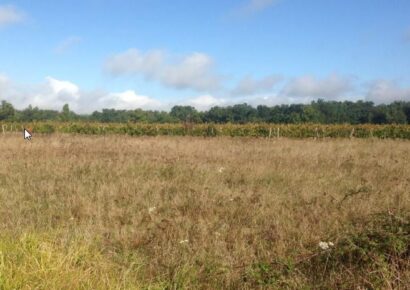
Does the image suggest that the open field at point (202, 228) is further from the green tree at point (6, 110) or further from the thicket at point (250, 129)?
the green tree at point (6, 110)

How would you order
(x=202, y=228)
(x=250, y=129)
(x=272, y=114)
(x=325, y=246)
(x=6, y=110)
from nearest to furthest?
(x=325, y=246), (x=202, y=228), (x=250, y=129), (x=6, y=110), (x=272, y=114)

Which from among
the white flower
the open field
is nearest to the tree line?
the open field

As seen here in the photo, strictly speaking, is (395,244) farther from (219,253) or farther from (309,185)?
(309,185)

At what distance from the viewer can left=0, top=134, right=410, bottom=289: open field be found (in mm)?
3543

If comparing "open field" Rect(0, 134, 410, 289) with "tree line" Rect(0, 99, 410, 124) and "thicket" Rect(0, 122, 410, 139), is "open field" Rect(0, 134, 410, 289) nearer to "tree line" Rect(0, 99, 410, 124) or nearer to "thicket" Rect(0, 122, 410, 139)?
"thicket" Rect(0, 122, 410, 139)

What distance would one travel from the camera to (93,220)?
5.73 m

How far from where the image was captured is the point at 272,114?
3337 inches

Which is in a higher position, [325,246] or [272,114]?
[272,114]

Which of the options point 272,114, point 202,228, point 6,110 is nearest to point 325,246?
point 202,228

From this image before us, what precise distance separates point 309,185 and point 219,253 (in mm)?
4159

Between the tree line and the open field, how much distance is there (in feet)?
188

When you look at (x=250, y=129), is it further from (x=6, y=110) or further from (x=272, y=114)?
(x=6, y=110)

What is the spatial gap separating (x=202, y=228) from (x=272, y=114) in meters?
81.2

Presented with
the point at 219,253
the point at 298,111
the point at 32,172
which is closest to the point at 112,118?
the point at 298,111
